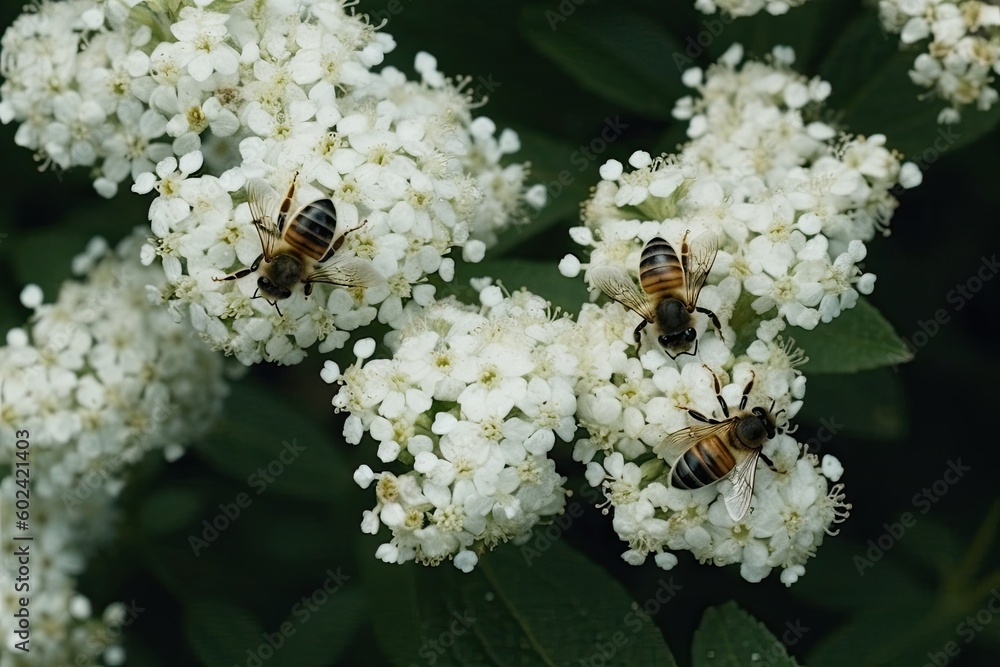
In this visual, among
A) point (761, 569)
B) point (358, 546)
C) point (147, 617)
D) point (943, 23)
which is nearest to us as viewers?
point (761, 569)

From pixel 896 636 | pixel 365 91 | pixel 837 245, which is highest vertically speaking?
pixel 837 245

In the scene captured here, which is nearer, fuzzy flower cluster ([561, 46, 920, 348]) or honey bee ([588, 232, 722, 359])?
honey bee ([588, 232, 722, 359])

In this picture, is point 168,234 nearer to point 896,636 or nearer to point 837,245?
point 837,245

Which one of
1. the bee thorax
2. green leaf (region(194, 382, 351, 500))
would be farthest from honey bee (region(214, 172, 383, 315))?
green leaf (region(194, 382, 351, 500))

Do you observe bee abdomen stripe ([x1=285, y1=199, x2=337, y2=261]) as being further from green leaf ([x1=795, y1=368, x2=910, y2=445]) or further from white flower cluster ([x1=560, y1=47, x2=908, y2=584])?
green leaf ([x1=795, y1=368, x2=910, y2=445])

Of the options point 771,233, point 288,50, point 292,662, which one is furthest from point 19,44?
point 771,233

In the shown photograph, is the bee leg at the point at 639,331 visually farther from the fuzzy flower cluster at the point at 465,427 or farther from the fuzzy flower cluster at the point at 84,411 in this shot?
the fuzzy flower cluster at the point at 84,411
